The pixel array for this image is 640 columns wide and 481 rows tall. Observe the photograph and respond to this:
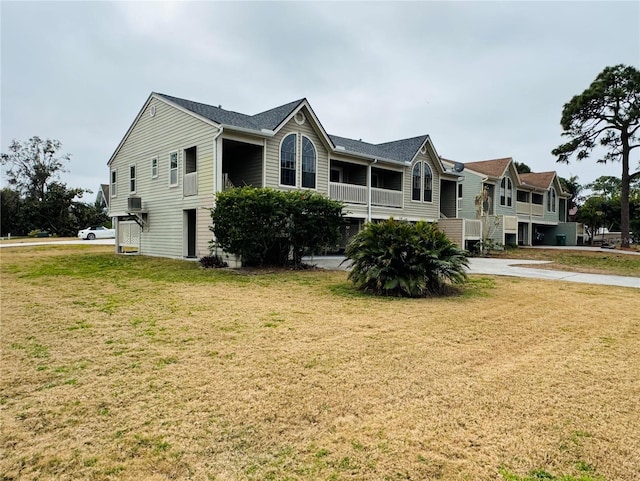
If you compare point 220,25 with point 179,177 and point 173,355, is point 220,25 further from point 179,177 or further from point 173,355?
point 173,355

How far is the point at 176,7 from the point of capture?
12492 mm

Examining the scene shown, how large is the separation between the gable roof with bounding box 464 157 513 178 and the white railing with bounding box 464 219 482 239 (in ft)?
21.1

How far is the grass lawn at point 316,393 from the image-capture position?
240 centimetres

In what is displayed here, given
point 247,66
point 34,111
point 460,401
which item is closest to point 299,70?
point 247,66

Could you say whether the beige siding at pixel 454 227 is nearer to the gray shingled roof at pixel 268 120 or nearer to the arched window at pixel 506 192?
the gray shingled roof at pixel 268 120

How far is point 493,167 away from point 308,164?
57.5 feet

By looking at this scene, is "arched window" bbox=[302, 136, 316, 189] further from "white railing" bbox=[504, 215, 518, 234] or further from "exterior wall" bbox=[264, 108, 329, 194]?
"white railing" bbox=[504, 215, 518, 234]

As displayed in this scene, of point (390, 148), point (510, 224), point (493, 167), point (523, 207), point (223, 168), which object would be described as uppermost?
point (390, 148)

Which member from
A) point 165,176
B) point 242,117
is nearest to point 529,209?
point 242,117

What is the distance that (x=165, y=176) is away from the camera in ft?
57.1

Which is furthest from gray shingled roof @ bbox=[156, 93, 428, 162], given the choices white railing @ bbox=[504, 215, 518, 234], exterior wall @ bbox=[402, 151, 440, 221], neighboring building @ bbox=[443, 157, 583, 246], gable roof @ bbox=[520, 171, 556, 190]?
gable roof @ bbox=[520, 171, 556, 190]

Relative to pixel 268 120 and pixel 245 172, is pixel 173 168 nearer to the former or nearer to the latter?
pixel 245 172

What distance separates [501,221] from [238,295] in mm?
22474

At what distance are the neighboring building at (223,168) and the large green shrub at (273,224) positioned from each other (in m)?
2.55
